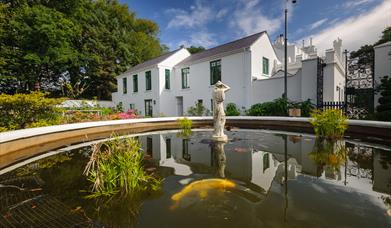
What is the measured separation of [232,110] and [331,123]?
346 inches

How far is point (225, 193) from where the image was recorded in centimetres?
296

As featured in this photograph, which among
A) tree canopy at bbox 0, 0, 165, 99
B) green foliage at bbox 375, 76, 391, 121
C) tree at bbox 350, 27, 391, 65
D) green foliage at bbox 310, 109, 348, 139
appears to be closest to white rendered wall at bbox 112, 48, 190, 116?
tree canopy at bbox 0, 0, 165, 99

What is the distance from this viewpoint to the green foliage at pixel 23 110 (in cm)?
685

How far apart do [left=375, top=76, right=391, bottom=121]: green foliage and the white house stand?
262 centimetres

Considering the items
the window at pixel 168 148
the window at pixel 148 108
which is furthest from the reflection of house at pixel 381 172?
the window at pixel 148 108

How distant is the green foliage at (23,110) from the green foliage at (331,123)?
994 cm

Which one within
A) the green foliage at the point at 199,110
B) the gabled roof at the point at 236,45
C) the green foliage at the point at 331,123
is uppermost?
the gabled roof at the point at 236,45

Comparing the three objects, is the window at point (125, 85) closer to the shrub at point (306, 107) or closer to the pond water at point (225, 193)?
the shrub at point (306, 107)

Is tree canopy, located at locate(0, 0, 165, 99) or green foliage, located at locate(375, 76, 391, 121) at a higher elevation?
tree canopy, located at locate(0, 0, 165, 99)

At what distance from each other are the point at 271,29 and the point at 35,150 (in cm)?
1981

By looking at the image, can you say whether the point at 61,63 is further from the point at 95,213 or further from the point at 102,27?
the point at 95,213

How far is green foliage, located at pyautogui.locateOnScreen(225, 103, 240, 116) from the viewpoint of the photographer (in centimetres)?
1487

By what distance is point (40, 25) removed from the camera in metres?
20.0

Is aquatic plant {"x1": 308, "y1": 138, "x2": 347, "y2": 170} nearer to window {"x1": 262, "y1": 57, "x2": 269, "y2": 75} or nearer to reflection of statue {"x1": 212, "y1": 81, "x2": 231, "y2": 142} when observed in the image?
reflection of statue {"x1": 212, "y1": 81, "x2": 231, "y2": 142}
